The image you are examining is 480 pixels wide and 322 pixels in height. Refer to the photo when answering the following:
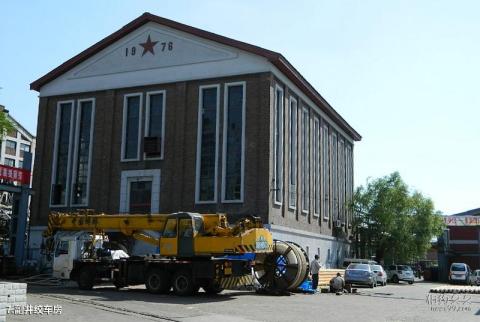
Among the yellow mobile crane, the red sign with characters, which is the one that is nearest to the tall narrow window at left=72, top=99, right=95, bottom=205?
the red sign with characters

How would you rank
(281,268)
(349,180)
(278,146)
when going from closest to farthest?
(281,268) < (278,146) < (349,180)

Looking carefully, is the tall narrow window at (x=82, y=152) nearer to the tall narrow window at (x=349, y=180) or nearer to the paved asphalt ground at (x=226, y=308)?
the paved asphalt ground at (x=226, y=308)

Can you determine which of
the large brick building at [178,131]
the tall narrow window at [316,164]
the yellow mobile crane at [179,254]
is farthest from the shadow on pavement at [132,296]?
the tall narrow window at [316,164]

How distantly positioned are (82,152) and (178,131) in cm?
766

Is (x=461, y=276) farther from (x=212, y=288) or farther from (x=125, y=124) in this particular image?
(x=212, y=288)

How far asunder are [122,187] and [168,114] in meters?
5.56

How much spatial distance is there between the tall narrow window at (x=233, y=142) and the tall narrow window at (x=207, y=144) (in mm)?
631

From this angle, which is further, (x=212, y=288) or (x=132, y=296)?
(x=212, y=288)

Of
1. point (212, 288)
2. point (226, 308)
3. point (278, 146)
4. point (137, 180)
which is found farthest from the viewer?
point (137, 180)

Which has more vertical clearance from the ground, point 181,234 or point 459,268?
point 181,234

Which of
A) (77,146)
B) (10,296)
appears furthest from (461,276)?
(10,296)

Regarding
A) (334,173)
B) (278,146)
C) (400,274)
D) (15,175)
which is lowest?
(400,274)

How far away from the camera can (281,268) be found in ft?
77.0

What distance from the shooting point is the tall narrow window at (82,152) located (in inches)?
1480
